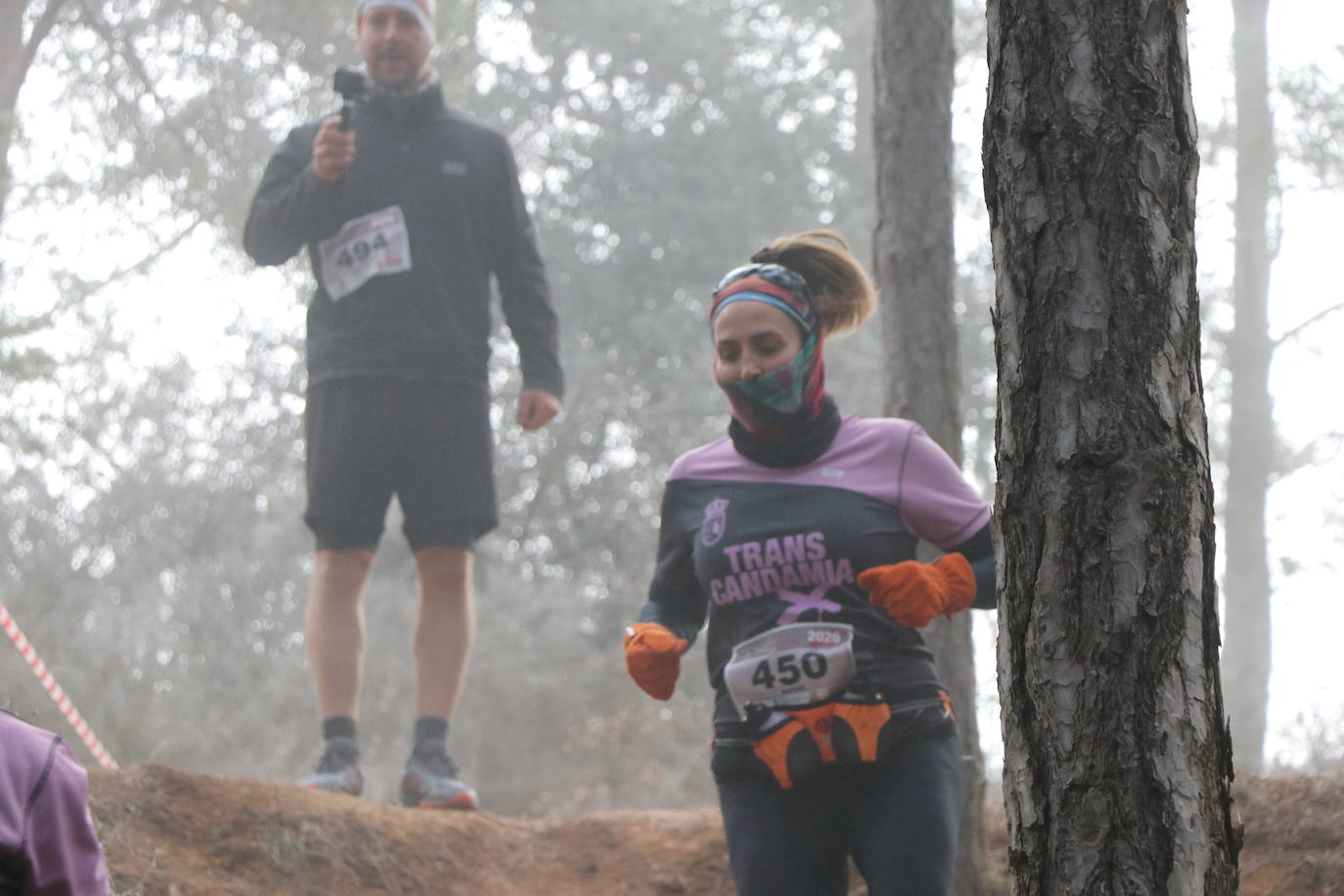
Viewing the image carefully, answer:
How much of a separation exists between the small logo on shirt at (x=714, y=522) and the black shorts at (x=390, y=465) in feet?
5.74

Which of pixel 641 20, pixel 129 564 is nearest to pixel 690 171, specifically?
pixel 641 20

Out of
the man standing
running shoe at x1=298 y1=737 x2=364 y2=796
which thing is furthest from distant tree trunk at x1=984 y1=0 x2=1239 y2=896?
running shoe at x1=298 y1=737 x2=364 y2=796

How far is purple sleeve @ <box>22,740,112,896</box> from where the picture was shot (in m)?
1.69

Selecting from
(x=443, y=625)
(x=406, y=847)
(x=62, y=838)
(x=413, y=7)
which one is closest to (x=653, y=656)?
(x=62, y=838)

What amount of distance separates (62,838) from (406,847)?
2.74 metres

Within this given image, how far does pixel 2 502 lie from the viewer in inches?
540

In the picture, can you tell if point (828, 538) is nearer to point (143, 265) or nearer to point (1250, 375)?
point (143, 265)

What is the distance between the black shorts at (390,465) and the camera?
4609mm

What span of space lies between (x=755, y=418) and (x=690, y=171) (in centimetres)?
1677

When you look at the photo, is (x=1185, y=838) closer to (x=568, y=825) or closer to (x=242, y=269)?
(x=568, y=825)

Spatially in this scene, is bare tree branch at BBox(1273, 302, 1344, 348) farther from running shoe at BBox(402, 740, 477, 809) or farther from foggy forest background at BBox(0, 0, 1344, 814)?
running shoe at BBox(402, 740, 477, 809)

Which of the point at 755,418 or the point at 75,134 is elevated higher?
the point at 75,134

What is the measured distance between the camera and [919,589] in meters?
2.71

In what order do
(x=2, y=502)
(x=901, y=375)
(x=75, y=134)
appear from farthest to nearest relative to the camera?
(x=2, y=502)
(x=75, y=134)
(x=901, y=375)
